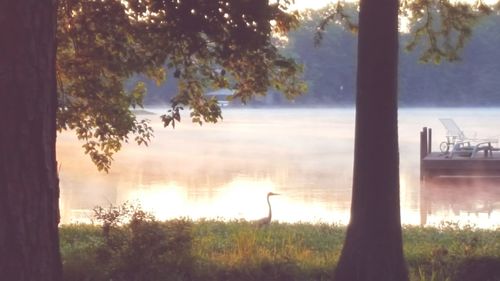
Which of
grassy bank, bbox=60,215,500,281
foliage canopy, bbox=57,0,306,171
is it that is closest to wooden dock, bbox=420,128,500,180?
foliage canopy, bbox=57,0,306,171

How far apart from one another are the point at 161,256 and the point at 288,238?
3998 millimetres

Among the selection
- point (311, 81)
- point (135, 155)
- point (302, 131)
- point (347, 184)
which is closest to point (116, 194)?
point (347, 184)

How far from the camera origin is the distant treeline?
289 ft

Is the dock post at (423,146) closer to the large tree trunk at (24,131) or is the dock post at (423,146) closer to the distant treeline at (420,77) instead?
→ the large tree trunk at (24,131)

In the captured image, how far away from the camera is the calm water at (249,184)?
728 inches

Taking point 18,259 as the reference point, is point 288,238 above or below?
below

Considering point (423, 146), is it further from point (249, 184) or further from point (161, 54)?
point (161, 54)

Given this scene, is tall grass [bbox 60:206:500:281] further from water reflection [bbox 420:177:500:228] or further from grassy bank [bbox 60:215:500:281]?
water reflection [bbox 420:177:500:228]

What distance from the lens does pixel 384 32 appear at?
310 inches

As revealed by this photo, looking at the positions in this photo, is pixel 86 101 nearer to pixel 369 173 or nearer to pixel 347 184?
pixel 369 173

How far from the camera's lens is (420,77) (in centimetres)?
8869

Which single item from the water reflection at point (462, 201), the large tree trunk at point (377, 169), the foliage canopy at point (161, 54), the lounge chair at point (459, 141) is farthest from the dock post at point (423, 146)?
the large tree trunk at point (377, 169)

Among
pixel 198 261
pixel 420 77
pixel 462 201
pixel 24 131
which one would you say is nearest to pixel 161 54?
pixel 198 261

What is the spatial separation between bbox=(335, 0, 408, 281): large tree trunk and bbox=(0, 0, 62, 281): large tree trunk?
163 inches
